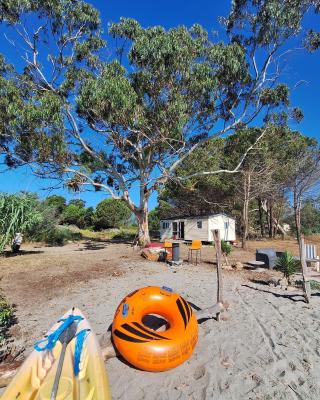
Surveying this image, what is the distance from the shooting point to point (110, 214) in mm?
33438

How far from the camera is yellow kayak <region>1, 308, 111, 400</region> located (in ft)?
8.31

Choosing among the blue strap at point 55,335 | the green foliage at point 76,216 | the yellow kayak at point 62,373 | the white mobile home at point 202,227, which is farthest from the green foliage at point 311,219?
the yellow kayak at point 62,373

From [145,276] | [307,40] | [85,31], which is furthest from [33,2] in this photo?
[145,276]

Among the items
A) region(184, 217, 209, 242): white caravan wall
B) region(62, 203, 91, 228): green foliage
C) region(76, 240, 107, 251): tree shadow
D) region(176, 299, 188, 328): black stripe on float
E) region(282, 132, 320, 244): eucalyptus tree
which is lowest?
region(176, 299, 188, 328): black stripe on float

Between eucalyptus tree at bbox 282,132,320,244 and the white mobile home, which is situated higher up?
eucalyptus tree at bbox 282,132,320,244

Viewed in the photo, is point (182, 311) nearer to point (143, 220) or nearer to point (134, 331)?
point (134, 331)

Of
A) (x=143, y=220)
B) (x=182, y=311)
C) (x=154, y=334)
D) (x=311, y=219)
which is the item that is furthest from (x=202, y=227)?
(x=311, y=219)

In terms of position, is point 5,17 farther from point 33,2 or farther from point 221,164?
point 221,164

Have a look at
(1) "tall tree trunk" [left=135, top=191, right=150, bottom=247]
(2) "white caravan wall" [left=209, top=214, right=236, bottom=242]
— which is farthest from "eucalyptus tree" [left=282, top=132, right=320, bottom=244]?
(1) "tall tree trunk" [left=135, top=191, right=150, bottom=247]

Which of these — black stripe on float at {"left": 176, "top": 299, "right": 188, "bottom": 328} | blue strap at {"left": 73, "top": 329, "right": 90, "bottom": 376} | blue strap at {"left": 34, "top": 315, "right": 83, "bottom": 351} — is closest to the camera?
blue strap at {"left": 73, "top": 329, "right": 90, "bottom": 376}

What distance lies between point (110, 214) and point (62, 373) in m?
31.1

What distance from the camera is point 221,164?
944 inches

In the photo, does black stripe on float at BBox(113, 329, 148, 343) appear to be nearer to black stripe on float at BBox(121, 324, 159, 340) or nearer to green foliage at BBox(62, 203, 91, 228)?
black stripe on float at BBox(121, 324, 159, 340)

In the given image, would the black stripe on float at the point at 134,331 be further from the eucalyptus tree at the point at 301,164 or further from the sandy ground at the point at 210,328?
the eucalyptus tree at the point at 301,164
